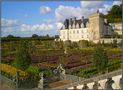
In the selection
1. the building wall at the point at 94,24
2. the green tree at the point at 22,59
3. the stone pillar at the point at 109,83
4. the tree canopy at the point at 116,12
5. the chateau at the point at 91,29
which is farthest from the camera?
the building wall at the point at 94,24

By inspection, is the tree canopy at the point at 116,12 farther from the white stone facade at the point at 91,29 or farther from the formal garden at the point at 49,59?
the formal garden at the point at 49,59

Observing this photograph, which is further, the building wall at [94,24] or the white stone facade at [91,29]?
the building wall at [94,24]

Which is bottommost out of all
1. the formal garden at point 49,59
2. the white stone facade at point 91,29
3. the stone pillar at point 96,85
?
the formal garden at point 49,59

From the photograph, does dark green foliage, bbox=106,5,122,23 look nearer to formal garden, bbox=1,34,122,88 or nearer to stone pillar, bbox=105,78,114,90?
formal garden, bbox=1,34,122,88

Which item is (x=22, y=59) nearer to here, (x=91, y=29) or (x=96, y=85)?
(x=96, y=85)

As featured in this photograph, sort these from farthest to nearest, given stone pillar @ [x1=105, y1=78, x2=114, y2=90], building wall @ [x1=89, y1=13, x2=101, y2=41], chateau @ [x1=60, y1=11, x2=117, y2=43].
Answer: building wall @ [x1=89, y1=13, x2=101, y2=41], chateau @ [x1=60, y1=11, x2=117, y2=43], stone pillar @ [x1=105, y1=78, x2=114, y2=90]

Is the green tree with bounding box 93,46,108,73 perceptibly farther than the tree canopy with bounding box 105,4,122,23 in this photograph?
Yes

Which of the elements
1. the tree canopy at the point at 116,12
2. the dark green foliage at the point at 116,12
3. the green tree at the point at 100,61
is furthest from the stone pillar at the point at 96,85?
the green tree at the point at 100,61

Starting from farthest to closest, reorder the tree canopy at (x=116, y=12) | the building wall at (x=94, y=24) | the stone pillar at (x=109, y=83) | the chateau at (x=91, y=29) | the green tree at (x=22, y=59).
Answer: the building wall at (x=94, y=24) < the chateau at (x=91, y=29) < the green tree at (x=22, y=59) < the tree canopy at (x=116, y=12) < the stone pillar at (x=109, y=83)

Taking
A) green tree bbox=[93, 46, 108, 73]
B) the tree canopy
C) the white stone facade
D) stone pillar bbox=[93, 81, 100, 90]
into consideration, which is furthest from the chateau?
Answer: stone pillar bbox=[93, 81, 100, 90]

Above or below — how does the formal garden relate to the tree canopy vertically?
below

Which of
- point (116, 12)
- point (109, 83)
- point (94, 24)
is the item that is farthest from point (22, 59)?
point (94, 24)

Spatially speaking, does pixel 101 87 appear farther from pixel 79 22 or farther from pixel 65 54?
pixel 79 22

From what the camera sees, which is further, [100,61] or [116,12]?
[116,12]
